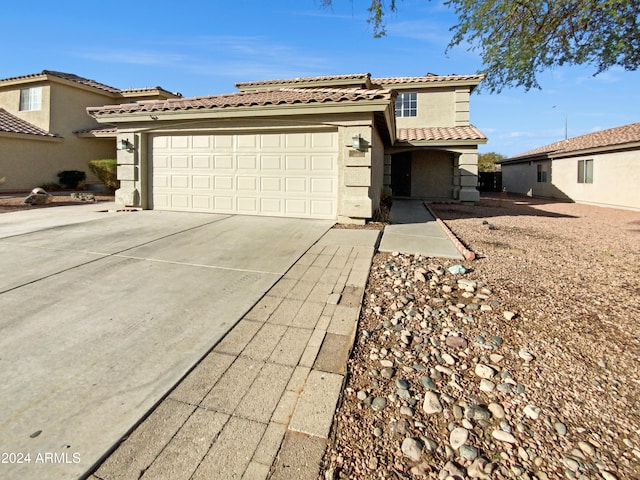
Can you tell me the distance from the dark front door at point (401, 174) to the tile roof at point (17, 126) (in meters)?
17.4

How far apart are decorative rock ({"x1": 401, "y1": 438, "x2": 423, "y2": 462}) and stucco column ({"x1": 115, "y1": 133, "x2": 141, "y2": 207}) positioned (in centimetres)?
1004

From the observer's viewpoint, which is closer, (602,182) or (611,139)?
(611,139)

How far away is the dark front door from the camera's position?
59.2 ft

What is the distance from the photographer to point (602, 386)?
2.65m

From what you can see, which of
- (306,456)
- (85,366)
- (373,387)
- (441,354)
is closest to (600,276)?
(441,354)

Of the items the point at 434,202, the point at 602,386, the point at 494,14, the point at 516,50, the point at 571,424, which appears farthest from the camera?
the point at 434,202

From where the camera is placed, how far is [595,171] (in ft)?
57.7

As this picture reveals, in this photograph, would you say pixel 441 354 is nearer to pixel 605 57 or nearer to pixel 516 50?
pixel 516 50

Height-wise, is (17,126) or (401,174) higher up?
(17,126)

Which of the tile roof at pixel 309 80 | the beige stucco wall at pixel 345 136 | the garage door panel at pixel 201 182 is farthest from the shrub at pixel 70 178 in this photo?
the garage door panel at pixel 201 182

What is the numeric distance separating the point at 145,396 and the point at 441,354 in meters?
2.35

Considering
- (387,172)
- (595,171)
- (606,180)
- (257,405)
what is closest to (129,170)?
(257,405)

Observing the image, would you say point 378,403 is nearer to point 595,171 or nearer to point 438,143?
point 438,143

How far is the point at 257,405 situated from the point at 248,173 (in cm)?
758
